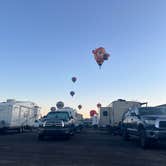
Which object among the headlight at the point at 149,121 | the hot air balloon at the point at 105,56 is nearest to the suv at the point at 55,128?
the headlight at the point at 149,121

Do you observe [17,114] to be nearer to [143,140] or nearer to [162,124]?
[143,140]

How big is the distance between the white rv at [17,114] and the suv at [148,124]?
15.6m

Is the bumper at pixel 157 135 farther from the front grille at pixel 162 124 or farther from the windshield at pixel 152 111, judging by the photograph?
the windshield at pixel 152 111

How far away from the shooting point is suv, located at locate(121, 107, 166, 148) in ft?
54.3

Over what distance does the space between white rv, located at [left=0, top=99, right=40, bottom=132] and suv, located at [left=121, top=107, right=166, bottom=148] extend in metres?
15.6

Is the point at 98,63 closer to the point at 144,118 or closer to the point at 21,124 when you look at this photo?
the point at 21,124

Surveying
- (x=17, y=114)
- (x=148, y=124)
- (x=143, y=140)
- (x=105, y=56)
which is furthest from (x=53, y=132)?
(x=105, y=56)

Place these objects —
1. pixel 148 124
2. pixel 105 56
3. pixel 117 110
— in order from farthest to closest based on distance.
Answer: pixel 105 56 → pixel 117 110 → pixel 148 124

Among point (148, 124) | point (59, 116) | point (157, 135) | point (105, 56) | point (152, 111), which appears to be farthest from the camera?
point (105, 56)

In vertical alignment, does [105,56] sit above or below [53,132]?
above

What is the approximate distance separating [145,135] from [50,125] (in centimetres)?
781

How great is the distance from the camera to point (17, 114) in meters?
34.9

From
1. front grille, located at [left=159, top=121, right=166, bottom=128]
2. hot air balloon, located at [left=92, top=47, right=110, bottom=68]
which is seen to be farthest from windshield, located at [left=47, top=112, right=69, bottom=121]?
hot air balloon, located at [left=92, top=47, right=110, bottom=68]

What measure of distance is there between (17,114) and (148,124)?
20.3 m
